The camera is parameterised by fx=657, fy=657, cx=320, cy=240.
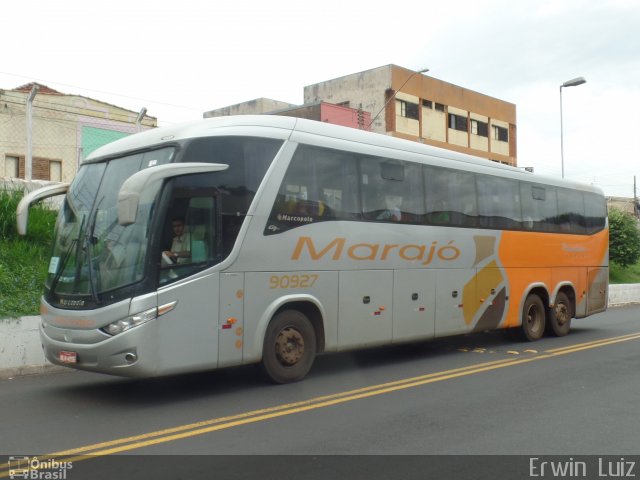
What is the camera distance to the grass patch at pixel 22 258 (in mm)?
10781

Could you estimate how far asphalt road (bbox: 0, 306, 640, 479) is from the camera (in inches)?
223

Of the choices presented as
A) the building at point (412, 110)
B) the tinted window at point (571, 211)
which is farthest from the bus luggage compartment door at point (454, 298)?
the building at point (412, 110)

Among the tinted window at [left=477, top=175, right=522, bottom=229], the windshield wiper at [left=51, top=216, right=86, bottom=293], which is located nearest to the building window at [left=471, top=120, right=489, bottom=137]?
the tinted window at [left=477, top=175, right=522, bottom=229]

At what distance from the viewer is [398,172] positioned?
10.5 m

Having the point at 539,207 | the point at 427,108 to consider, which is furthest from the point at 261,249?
the point at 427,108

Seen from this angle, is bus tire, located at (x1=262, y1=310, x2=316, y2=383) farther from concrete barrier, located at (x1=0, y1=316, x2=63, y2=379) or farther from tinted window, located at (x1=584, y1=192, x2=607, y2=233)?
tinted window, located at (x1=584, y1=192, x2=607, y2=233)

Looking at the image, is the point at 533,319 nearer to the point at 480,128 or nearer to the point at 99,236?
the point at 99,236

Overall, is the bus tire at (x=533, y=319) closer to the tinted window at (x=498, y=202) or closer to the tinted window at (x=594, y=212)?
the tinted window at (x=498, y=202)

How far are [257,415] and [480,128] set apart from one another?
4922 cm

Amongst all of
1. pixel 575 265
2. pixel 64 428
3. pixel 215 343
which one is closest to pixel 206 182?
pixel 215 343

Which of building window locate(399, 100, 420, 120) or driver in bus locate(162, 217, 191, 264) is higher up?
building window locate(399, 100, 420, 120)

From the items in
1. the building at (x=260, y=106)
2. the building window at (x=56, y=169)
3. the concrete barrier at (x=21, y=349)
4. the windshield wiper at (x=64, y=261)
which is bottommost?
the concrete barrier at (x=21, y=349)

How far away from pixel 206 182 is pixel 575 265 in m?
10.2

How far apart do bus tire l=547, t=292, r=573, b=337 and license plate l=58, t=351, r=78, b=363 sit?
10.4 m
